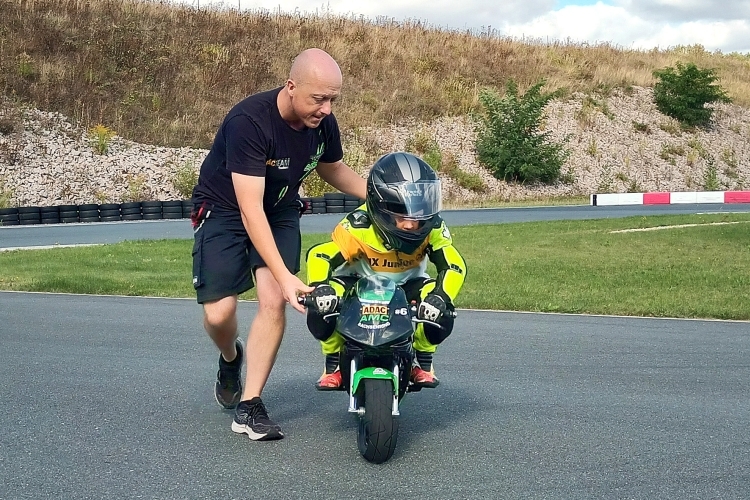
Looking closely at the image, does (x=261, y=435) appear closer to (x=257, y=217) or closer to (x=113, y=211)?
(x=257, y=217)

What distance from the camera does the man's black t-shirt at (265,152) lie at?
→ 518 cm

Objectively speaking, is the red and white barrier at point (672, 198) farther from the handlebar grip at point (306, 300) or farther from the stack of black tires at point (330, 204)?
the handlebar grip at point (306, 300)

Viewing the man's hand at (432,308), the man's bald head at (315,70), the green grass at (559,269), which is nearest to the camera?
the man's hand at (432,308)

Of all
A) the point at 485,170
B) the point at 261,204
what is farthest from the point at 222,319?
the point at 485,170

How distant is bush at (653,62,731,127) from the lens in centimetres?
4844

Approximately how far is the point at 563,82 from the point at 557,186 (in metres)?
10.1

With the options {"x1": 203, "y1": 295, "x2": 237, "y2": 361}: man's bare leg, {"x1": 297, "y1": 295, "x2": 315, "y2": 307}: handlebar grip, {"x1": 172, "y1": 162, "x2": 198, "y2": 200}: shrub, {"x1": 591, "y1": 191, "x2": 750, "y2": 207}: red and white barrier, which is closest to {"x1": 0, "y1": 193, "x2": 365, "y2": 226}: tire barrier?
{"x1": 172, "y1": 162, "x2": 198, "y2": 200}: shrub

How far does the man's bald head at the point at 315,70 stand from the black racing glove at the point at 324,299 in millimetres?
1056

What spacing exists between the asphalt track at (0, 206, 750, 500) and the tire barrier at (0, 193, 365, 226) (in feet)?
64.0

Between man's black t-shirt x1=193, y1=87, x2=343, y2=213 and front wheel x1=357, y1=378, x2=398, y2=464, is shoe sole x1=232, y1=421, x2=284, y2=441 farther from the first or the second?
man's black t-shirt x1=193, y1=87, x2=343, y2=213

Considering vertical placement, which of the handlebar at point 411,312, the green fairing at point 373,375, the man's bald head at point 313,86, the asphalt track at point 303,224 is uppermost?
the man's bald head at point 313,86

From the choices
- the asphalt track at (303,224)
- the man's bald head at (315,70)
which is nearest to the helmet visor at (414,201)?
the man's bald head at (315,70)

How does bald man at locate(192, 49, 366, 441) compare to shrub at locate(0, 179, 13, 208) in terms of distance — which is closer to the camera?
bald man at locate(192, 49, 366, 441)

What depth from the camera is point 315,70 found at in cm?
502
